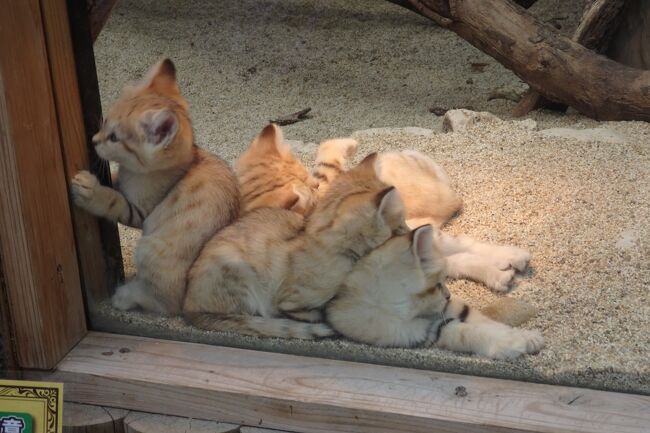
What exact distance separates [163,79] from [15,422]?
1028mm

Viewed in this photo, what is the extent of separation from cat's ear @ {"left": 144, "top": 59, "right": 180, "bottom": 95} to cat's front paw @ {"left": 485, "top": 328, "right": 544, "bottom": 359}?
1167 millimetres

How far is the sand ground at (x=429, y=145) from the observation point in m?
2.42

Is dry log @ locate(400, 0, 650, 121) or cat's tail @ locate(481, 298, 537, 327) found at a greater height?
dry log @ locate(400, 0, 650, 121)

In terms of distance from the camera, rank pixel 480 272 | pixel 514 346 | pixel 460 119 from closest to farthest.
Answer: pixel 514 346
pixel 480 272
pixel 460 119

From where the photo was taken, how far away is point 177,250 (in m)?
2.48

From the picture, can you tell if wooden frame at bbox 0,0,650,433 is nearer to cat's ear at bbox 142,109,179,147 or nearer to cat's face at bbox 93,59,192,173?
cat's face at bbox 93,59,192,173

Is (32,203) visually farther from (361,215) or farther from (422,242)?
(422,242)

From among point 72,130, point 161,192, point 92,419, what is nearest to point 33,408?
point 92,419

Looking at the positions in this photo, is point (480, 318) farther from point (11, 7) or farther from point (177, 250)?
point (11, 7)

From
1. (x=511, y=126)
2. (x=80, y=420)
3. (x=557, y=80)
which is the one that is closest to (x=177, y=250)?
(x=80, y=420)

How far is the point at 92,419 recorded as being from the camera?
2.51 metres

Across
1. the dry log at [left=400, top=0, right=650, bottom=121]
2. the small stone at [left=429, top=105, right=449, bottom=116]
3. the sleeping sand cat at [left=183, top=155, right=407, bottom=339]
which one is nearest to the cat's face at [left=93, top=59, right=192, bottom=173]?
the sleeping sand cat at [left=183, top=155, right=407, bottom=339]

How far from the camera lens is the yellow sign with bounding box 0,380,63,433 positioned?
2238mm

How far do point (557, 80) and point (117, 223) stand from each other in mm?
2372
